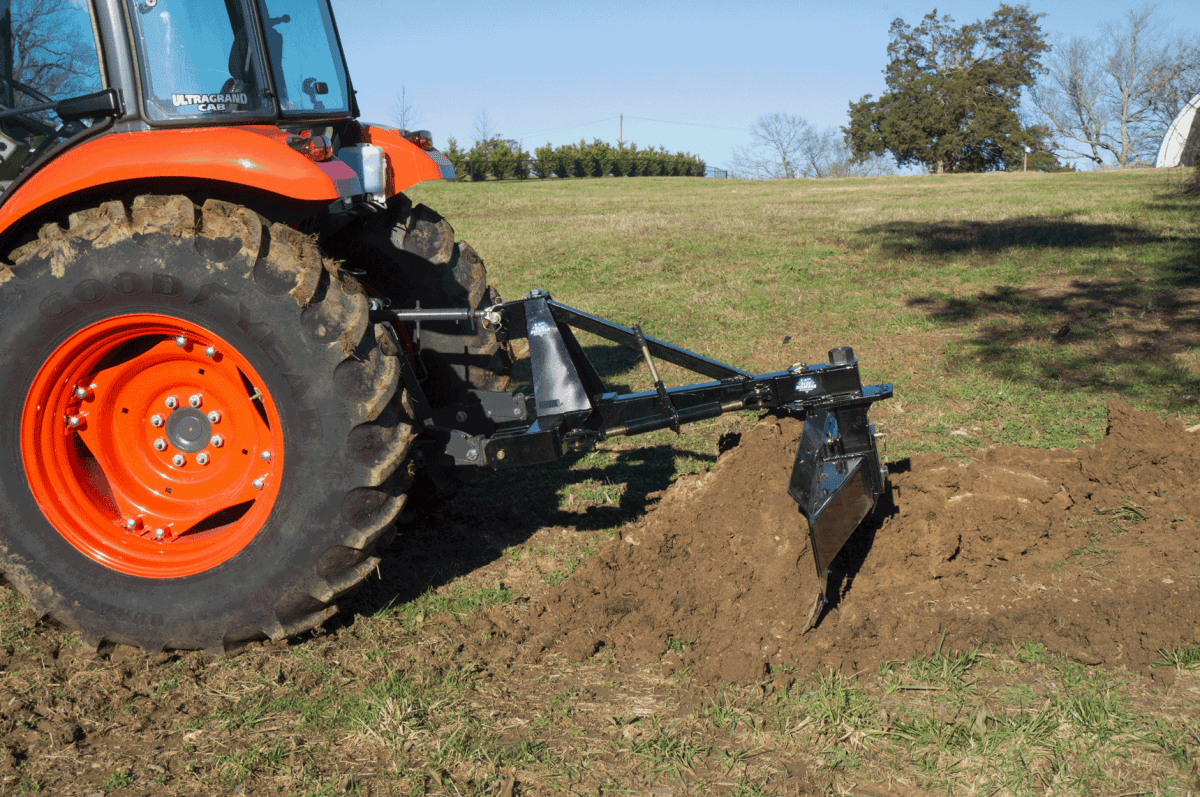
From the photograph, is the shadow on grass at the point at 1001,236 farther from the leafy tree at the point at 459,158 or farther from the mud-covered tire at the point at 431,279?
the leafy tree at the point at 459,158

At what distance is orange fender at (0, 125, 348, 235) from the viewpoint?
3.10 m

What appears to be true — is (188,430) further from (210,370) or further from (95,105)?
(95,105)

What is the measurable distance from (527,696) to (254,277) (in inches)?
69.9

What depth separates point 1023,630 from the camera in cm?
327

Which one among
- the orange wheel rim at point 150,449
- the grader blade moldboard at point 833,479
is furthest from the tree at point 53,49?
the grader blade moldboard at point 833,479

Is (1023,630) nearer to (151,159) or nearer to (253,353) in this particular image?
(253,353)

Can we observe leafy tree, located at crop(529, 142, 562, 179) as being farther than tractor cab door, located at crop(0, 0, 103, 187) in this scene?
Yes

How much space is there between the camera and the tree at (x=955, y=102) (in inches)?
1603

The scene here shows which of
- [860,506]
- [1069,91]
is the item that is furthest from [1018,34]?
[860,506]

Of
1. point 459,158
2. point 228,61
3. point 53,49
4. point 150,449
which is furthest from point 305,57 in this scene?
point 459,158

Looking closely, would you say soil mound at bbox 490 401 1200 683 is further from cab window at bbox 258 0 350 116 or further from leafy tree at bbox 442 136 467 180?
leafy tree at bbox 442 136 467 180

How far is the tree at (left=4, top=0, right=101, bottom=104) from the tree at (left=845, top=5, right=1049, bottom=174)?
141 ft

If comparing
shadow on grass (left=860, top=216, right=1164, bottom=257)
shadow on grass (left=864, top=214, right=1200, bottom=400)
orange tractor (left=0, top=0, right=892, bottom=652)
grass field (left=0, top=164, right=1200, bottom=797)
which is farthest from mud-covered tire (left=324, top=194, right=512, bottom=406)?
shadow on grass (left=860, top=216, right=1164, bottom=257)

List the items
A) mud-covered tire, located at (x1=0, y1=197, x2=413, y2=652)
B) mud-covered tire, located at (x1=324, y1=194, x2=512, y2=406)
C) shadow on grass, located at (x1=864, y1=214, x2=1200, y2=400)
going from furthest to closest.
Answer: shadow on grass, located at (x1=864, y1=214, x2=1200, y2=400)
mud-covered tire, located at (x1=324, y1=194, x2=512, y2=406)
mud-covered tire, located at (x1=0, y1=197, x2=413, y2=652)
